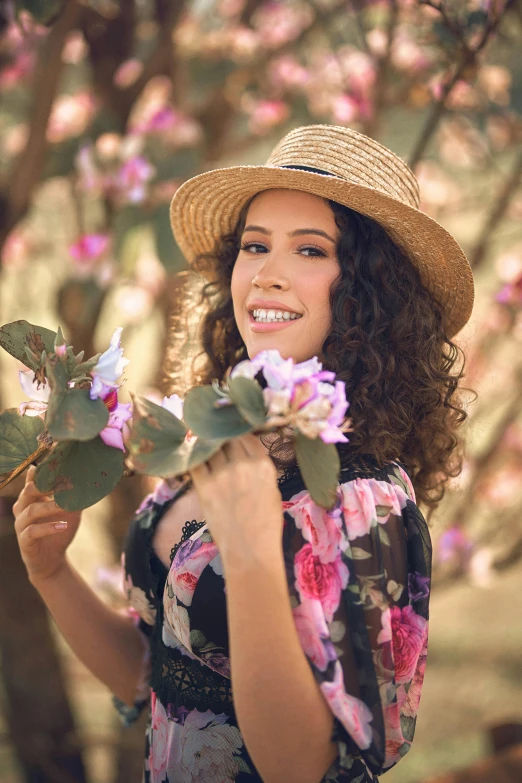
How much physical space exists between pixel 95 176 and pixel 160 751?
162 cm

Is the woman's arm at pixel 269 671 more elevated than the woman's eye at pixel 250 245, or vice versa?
the woman's eye at pixel 250 245

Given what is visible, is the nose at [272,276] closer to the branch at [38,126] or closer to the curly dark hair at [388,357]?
the curly dark hair at [388,357]

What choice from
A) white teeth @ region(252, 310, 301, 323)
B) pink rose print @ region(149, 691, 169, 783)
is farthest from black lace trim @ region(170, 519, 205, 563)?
white teeth @ region(252, 310, 301, 323)

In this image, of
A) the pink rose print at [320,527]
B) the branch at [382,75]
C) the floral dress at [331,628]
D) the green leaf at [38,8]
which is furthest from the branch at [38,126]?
the pink rose print at [320,527]

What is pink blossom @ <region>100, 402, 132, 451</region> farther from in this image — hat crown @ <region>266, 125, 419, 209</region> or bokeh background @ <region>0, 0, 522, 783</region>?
bokeh background @ <region>0, 0, 522, 783</region>

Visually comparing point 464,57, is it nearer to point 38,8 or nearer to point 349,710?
point 38,8

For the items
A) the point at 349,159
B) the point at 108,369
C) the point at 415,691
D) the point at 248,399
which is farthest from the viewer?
the point at 349,159

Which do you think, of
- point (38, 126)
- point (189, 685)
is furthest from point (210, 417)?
point (38, 126)

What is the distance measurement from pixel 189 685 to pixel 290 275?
0.72m

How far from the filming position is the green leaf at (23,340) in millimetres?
1107

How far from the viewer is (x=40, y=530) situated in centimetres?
131

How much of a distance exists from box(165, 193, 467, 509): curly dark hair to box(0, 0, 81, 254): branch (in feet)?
A: 3.36

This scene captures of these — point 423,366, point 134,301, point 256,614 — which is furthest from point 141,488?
point 256,614

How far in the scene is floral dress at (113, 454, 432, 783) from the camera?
3.42 ft
